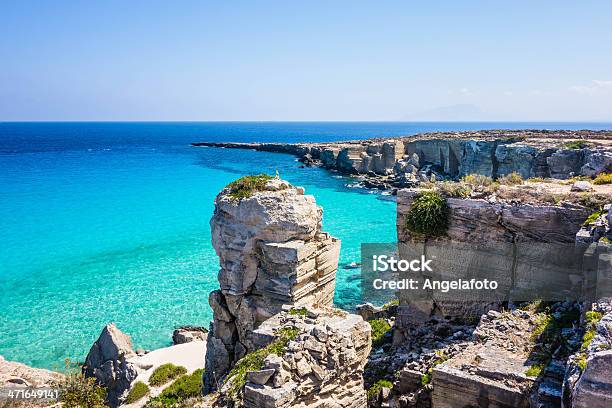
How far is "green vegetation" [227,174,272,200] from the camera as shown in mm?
13552

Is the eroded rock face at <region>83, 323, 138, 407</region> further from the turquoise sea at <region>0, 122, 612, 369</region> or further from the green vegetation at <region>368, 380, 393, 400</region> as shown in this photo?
the green vegetation at <region>368, 380, 393, 400</region>

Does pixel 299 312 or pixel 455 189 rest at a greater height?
pixel 455 189

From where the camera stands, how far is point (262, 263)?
43.7 feet

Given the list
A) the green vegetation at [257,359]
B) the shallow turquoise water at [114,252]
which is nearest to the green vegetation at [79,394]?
the green vegetation at [257,359]

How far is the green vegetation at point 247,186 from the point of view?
1355 cm

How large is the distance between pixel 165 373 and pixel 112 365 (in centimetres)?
229

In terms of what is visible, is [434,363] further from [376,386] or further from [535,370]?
[535,370]

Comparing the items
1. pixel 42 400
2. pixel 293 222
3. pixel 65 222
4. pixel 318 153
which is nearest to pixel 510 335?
pixel 293 222

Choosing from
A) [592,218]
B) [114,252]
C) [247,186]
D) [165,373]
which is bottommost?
[165,373]

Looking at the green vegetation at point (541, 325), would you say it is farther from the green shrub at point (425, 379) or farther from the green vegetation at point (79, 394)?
the green vegetation at point (79, 394)

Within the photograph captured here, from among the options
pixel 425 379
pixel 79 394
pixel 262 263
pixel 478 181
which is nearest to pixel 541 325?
pixel 425 379

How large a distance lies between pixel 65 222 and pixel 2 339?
72.0 ft

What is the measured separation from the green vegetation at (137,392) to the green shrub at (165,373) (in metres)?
0.37

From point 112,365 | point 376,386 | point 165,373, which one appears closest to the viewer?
point 376,386
